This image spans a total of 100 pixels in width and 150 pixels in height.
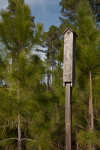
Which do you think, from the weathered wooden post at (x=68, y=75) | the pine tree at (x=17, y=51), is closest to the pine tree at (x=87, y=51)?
the weathered wooden post at (x=68, y=75)

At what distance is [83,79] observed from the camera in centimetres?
313

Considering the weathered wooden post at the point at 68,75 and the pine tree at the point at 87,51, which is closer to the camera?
the weathered wooden post at the point at 68,75

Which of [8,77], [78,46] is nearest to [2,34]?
[8,77]

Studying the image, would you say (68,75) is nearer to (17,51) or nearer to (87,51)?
(87,51)

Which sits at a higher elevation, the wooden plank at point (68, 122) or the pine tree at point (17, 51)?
the pine tree at point (17, 51)

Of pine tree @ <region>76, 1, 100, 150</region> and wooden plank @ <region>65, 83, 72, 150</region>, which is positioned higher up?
pine tree @ <region>76, 1, 100, 150</region>

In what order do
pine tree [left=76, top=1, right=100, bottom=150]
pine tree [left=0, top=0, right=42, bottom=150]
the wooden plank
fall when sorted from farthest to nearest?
pine tree [left=76, top=1, right=100, bottom=150] < pine tree [left=0, top=0, right=42, bottom=150] < the wooden plank

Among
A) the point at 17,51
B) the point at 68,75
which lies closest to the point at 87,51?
the point at 68,75

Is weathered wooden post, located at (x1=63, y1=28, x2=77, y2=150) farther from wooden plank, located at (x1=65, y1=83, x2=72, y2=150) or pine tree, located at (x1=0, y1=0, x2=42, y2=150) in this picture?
pine tree, located at (x1=0, y1=0, x2=42, y2=150)

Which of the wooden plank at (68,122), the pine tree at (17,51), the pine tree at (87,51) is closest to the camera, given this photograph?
the wooden plank at (68,122)

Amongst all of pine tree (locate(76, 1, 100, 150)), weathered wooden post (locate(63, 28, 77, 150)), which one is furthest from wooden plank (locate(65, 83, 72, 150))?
pine tree (locate(76, 1, 100, 150))

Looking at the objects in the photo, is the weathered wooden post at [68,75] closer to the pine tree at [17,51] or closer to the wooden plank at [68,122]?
the wooden plank at [68,122]

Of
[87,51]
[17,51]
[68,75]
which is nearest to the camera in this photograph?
[68,75]

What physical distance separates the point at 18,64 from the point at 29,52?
14.4 inches
